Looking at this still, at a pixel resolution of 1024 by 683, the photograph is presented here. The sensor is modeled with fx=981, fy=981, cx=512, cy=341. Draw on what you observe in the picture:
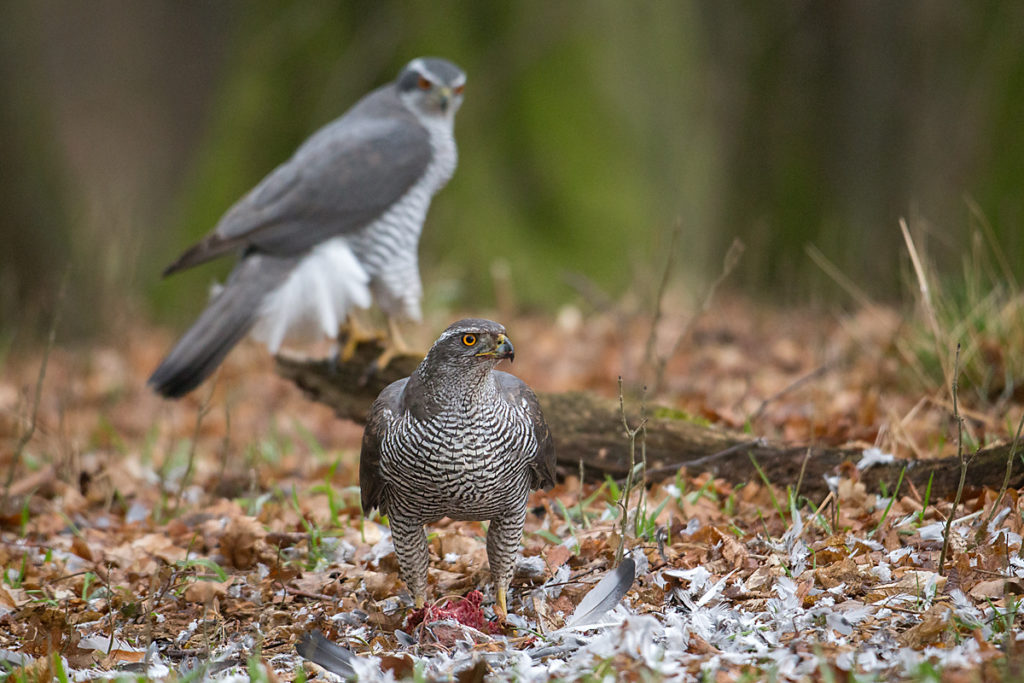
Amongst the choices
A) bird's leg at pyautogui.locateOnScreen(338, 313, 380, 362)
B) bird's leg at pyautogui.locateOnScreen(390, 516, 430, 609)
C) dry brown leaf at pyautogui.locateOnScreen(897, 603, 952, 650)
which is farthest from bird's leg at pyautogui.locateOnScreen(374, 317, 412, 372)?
dry brown leaf at pyautogui.locateOnScreen(897, 603, 952, 650)

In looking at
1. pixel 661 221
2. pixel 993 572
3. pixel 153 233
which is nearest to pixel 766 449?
pixel 993 572

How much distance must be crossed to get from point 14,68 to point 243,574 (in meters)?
6.92

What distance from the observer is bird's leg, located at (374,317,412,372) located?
5160mm

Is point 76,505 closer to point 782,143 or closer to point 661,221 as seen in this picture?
point 661,221

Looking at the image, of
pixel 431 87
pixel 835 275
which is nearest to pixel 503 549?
pixel 835 275

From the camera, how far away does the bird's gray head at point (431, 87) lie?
245 inches

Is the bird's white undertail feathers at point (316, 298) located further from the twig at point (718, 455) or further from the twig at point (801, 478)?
the twig at point (801, 478)

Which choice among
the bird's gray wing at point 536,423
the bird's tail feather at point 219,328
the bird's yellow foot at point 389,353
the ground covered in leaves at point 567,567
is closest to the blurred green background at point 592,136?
the bird's yellow foot at point 389,353

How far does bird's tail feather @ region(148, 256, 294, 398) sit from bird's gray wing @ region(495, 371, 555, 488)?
2147 millimetres

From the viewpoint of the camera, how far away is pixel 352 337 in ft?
18.0

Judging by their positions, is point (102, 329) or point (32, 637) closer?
point (32, 637)

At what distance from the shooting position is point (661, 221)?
31.8 feet

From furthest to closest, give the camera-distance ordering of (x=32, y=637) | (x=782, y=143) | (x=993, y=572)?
(x=782, y=143), (x=32, y=637), (x=993, y=572)

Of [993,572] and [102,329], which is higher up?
[993,572]
